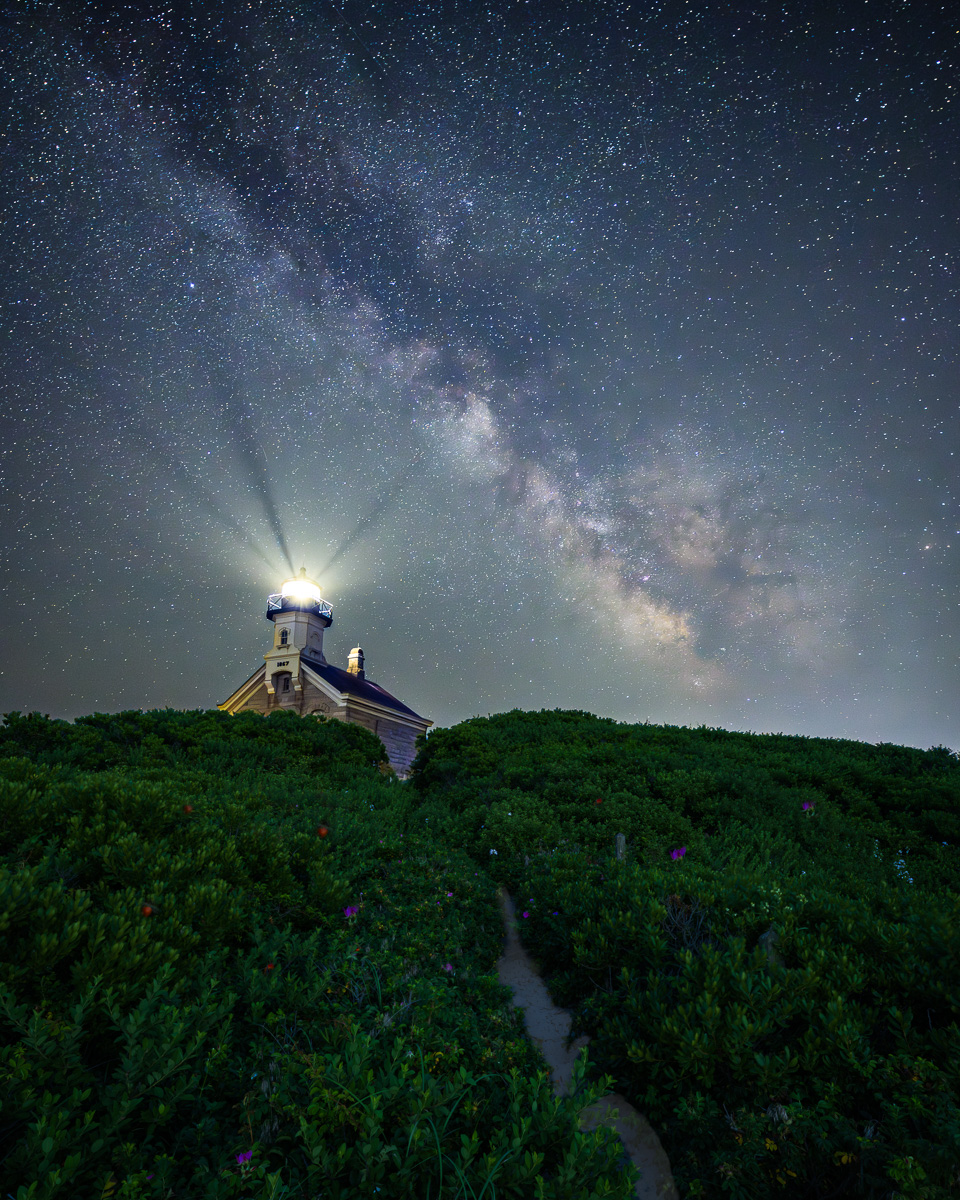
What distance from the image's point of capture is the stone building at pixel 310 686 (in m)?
32.3

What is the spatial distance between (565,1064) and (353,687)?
30.2 m

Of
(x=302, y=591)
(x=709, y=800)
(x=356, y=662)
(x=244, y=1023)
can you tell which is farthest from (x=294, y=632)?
(x=244, y=1023)

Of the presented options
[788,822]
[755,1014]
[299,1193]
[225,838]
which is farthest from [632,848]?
[299,1193]

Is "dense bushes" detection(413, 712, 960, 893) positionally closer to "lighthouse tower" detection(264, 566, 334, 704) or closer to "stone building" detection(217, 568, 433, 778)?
"stone building" detection(217, 568, 433, 778)

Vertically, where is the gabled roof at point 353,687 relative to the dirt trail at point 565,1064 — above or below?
above

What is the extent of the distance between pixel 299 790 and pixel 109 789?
4960 mm

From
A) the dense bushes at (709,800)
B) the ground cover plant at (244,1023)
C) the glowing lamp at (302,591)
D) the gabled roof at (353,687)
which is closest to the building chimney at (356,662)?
the gabled roof at (353,687)

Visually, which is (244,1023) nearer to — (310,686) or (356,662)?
(310,686)

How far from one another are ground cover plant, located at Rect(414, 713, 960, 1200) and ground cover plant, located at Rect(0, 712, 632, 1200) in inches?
36.0

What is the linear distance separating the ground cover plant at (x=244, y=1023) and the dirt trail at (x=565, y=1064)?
0.96 feet

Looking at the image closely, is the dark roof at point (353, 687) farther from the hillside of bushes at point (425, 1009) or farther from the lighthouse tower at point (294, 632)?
the hillside of bushes at point (425, 1009)

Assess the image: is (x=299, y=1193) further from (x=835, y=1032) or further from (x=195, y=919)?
(x=835, y=1032)

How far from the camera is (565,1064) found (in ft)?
16.4

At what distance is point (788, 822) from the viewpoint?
35.2 feet
